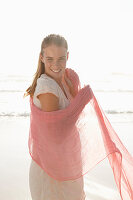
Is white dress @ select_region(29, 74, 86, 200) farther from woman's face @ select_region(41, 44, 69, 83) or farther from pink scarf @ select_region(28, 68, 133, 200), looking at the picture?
woman's face @ select_region(41, 44, 69, 83)

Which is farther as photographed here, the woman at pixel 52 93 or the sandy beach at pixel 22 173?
the sandy beach at pixel 22 173

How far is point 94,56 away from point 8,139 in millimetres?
8436

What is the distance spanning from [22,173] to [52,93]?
61.7 inches

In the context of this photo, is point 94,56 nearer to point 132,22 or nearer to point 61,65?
point 132,22

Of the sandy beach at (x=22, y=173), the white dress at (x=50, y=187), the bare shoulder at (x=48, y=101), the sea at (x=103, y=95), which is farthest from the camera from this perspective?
the sea at (x=103, y=95)

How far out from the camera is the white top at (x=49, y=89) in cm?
130

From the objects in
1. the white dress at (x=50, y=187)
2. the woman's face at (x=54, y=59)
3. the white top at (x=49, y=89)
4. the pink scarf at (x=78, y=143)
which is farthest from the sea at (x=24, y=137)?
the woman's face at (x=54, y=59)

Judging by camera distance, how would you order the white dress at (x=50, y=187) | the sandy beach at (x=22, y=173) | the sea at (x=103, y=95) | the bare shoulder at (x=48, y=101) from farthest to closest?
the sea at (x=103, y=95), the sandy beach at (x=22, y=173), the white dress at (x=50, y=187), the bare shoulder at (x=48, y=101)

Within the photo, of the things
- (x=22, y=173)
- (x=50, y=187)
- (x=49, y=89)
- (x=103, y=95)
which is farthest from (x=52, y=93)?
(x=103, y=95)

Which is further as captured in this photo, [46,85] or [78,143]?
[78,143]

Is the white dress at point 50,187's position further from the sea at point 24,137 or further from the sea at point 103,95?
the sea at point 103,95

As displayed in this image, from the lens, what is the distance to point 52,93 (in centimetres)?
129

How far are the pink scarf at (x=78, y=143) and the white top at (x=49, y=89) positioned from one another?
4 centimetres

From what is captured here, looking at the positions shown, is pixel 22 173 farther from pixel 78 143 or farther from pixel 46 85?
pixel 46 85
